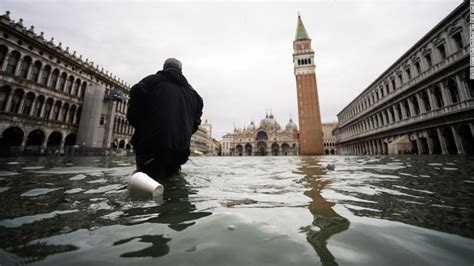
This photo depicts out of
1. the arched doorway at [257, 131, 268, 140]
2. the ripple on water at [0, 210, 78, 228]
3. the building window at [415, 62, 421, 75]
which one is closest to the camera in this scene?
the ripple on water at [0, 210, 78, 228]

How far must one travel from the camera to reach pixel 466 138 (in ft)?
51.6

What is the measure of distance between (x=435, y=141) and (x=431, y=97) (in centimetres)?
423

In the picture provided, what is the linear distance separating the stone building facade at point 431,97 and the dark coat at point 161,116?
20.7 metres

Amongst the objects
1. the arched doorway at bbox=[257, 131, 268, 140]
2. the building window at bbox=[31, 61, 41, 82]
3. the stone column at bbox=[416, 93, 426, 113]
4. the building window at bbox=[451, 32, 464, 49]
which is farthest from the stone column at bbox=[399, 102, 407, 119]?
the arched doorway at bbox=[257, 131, 268, 140]

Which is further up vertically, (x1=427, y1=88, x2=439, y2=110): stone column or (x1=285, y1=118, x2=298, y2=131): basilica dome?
(x1=285, y1=118, x2=298, y2=131): basilica dome

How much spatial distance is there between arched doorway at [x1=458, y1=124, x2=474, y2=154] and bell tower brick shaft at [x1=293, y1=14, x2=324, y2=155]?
26.2 metres

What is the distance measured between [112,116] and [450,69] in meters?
35.8

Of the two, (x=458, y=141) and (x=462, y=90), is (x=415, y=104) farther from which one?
(x=458, y=141)

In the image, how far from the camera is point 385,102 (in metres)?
25.9

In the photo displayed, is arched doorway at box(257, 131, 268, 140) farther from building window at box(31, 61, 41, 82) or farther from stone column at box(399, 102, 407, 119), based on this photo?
building window at box(31, 61, 41, 82)

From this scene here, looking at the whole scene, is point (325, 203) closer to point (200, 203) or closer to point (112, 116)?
point (200, 203)

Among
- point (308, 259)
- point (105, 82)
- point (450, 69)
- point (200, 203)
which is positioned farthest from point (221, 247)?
point (105, 82)

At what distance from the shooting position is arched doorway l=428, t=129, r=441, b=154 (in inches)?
729

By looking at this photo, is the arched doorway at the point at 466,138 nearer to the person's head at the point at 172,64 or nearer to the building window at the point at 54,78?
the person's head at the point at 172,64
